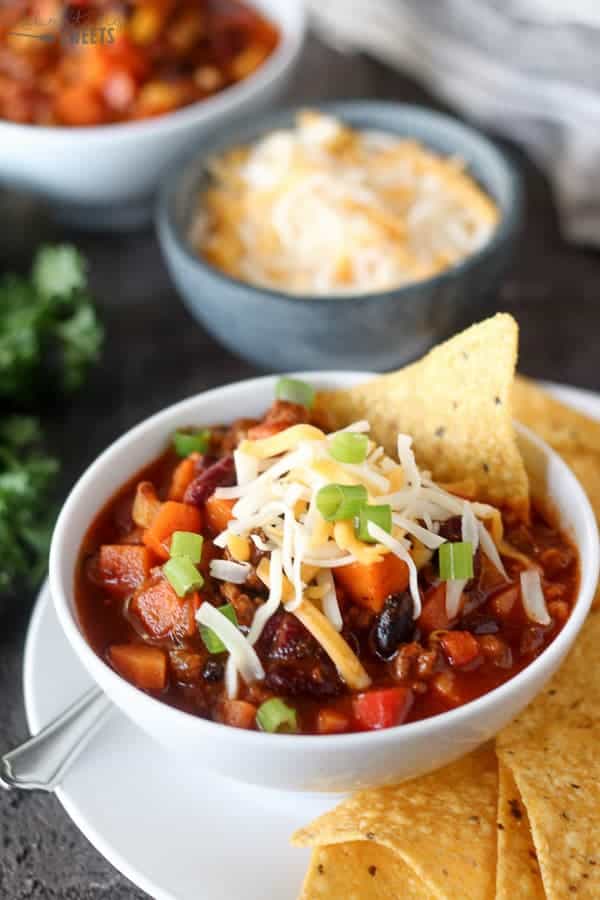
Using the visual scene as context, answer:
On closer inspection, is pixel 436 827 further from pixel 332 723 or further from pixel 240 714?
pixel 240 714

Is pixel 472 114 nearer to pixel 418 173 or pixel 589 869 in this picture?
pixel 418 173

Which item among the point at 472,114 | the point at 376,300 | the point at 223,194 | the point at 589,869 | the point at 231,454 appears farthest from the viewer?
the point at 472,114

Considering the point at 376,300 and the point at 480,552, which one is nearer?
the point at 480,552

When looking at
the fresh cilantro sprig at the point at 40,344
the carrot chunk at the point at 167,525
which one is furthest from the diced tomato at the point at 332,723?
the fresh cilantro sprig at the point at 40,344

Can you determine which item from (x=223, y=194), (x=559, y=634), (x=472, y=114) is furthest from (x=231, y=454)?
(x=472, y=114)

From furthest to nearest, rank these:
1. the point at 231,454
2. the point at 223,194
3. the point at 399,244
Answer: the point at 223,194 → the point at 399,244 → the point at 231,454

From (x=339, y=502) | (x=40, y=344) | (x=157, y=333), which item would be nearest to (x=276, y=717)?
(x=339, y=502)

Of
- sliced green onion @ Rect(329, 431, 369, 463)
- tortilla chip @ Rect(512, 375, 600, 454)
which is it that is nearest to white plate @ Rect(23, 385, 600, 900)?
sliced green onion @ Rect(329, 431, 369, 463)
